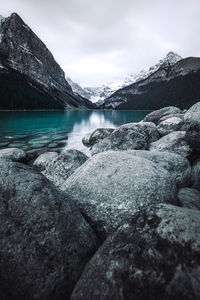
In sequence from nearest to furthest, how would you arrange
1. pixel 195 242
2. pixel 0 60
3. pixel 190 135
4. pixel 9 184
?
pixel 195 242, pixel 9 184, pixel 190 135, pixel 0 60

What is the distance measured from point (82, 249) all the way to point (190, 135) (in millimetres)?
5602

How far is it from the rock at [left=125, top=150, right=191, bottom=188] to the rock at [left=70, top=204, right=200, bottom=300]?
321cm

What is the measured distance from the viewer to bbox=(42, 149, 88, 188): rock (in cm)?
632

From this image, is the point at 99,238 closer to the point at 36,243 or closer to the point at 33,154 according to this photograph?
the point at 36,243

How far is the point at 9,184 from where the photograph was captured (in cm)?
253

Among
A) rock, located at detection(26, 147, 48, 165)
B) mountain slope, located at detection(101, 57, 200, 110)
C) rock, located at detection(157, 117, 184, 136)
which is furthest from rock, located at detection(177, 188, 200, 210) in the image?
mountain slope, located at detection(101, 57, 200, 110)

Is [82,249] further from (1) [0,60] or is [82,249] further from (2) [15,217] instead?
(1) [0,60]

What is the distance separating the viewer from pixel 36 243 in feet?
7.50

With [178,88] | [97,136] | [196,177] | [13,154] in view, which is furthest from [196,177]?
[178,88]

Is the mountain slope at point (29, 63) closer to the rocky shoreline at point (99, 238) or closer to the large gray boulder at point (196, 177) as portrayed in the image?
the large gray boulder at point (196, 177)

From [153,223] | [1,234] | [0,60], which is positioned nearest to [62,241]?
[1,234]

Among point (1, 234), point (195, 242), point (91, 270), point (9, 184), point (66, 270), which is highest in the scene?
point (9, 184)

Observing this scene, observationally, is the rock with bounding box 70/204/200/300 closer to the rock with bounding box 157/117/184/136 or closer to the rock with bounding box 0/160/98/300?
the rock with bounding box 0/160/98/300

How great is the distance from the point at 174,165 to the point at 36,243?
4.18 meters
